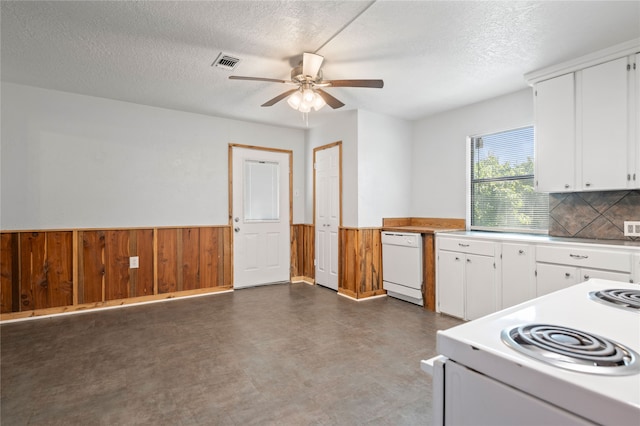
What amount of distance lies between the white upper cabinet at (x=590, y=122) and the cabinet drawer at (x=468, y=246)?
2.38ft

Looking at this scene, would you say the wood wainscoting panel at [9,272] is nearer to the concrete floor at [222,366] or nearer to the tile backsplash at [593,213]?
the concrete floor at [222,366]

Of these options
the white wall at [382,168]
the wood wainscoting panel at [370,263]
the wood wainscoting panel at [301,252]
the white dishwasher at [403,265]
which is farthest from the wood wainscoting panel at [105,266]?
the white dishwasher at [403,265]

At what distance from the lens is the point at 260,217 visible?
16.6 feet

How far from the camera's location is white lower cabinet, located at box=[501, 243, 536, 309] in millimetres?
2871

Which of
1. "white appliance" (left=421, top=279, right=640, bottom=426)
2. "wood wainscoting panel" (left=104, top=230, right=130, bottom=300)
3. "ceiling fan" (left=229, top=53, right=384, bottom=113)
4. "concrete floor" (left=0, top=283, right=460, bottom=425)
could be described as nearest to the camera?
"white appliance" (left=421, top=279, right=640, bottom=426)

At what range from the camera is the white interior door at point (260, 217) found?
4.86 metres

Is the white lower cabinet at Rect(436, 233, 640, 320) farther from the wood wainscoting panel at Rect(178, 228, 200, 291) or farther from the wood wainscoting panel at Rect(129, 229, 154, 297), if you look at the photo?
the wood wainscoting panel at Rect(129, 229, 154, 297)

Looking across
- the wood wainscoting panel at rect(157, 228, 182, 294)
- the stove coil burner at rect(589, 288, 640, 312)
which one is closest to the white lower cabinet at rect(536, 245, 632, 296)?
the stove coil burner at rect(589, 288, 640, 312)

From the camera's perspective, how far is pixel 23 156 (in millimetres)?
3547

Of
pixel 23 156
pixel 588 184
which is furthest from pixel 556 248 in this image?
pixel 23 156

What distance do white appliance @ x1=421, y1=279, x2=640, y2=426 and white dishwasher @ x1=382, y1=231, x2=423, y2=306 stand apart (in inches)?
118

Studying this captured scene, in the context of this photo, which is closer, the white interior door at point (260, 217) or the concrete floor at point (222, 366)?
the concrete floor at point (222, 366)

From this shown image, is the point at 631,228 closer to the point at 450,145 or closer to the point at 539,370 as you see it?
the point at 450,145

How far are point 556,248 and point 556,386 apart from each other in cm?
267
